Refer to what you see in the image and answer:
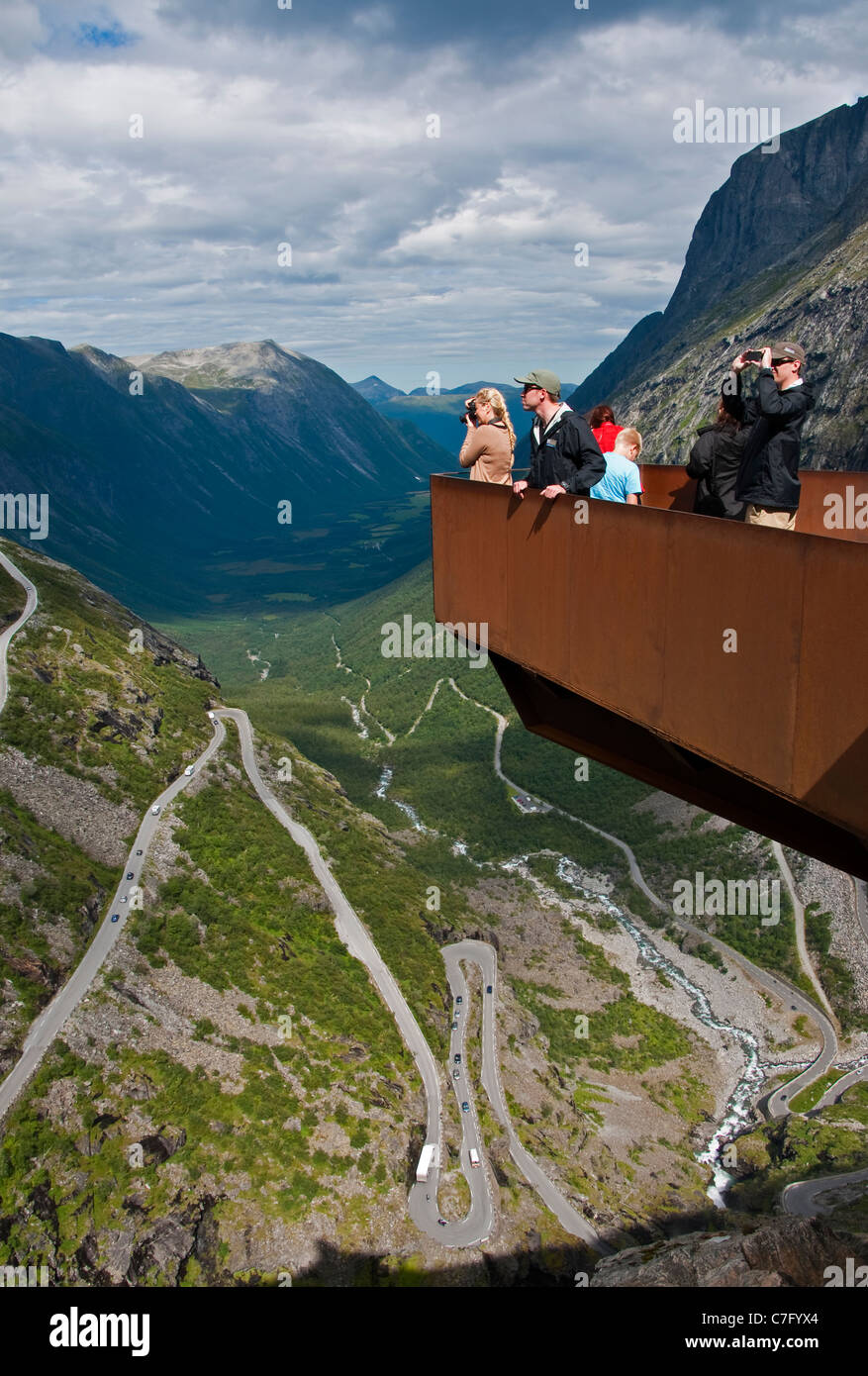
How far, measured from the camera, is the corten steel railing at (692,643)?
6.46 m

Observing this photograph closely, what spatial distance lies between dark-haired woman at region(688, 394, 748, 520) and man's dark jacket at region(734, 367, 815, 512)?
26cm

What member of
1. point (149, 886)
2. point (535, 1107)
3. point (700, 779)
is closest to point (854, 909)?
point (535, 1107)

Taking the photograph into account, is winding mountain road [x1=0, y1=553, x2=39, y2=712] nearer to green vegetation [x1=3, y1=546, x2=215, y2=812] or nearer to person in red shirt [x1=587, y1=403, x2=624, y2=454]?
green vegetation [x1=3, y1=546, x2=215, y2=812]

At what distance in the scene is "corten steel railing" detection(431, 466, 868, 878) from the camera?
646cm

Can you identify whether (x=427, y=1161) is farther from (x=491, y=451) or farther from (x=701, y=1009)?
(x=491, y=451)

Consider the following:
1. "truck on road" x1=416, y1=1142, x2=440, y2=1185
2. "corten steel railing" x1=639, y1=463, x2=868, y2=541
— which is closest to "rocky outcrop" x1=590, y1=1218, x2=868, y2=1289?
"truck on road" x1=416, y1=1142, x2=440, y2=1185

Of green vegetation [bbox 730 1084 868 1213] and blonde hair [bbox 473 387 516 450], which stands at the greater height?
blonde hair [bbox 473 387 516 450]

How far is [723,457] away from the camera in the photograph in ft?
29.4

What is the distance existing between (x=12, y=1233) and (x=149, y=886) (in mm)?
24132

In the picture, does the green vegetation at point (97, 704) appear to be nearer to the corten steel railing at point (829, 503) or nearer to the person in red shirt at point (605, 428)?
the person in red shirt at point (605, 428)

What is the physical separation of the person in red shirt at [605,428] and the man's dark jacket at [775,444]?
3575 millimetres

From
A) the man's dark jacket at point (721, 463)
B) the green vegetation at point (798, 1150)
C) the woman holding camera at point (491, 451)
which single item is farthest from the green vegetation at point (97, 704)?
the man's dark jacket at point (721, 463)
